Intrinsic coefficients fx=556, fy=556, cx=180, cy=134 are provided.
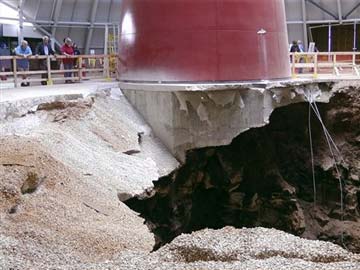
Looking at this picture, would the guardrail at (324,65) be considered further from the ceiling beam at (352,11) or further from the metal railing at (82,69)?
the ceiling beam at (352,11)

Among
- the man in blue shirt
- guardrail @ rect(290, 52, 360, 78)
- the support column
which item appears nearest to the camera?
the man in blue shirt

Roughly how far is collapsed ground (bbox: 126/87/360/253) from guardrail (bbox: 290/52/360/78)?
87.0 inches

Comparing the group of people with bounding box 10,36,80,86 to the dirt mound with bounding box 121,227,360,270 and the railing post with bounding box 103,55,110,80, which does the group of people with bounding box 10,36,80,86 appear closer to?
the railing post with bounding box 103,55,110,80

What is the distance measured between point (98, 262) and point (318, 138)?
607 inches

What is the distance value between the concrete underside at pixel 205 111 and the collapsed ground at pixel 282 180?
2.90ft

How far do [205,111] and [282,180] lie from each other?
5.26 m

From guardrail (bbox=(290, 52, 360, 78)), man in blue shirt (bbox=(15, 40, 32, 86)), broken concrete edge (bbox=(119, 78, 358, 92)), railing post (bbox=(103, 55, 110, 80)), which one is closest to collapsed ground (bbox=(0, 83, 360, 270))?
broken concrete edge (bbox=(119, 78, 358, 92))

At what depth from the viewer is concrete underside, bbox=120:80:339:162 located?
16.6 metres

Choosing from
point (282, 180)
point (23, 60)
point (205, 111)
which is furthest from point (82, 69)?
point (282, 180)

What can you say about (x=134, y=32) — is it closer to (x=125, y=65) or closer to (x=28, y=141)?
(x=125, y=65)

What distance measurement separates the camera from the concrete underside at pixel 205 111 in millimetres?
16562

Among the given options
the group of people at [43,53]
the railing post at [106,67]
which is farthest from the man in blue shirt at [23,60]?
the railing post at [106,67]

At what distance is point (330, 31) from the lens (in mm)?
36750

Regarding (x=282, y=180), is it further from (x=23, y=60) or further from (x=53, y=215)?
(x=53, y=215)
